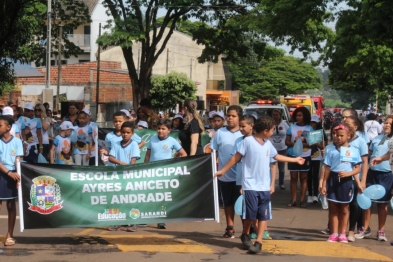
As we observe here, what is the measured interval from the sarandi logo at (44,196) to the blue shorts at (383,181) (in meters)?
4.10

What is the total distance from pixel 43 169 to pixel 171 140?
6.48 feet

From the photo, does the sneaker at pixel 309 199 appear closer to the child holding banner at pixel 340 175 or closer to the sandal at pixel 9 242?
the child holding banner at pixel 340 175

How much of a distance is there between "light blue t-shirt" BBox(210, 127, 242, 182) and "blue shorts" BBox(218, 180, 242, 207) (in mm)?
60

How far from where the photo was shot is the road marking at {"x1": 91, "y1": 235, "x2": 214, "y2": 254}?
8.64m

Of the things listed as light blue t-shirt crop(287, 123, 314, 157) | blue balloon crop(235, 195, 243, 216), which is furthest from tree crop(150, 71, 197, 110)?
blue balloon crop(235, 195, 243, 216)

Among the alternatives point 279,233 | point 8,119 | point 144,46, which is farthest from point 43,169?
point 144,46

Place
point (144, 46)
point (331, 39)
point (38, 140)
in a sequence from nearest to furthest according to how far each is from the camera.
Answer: point (38, 140)
point (331, 39)
point (144, 46)

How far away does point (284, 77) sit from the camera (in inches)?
3415

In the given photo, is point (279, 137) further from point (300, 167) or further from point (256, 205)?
point (256, 205)

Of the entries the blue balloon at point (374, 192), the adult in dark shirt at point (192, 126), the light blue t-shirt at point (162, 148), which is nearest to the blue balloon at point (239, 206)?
the light blue t-shirt at point (162, 148)

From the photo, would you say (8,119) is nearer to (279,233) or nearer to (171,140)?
(171,140)

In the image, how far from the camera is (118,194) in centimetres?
884

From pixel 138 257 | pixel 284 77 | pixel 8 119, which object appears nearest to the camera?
pixel 138 257

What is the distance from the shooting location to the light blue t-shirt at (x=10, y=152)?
28.3ft
